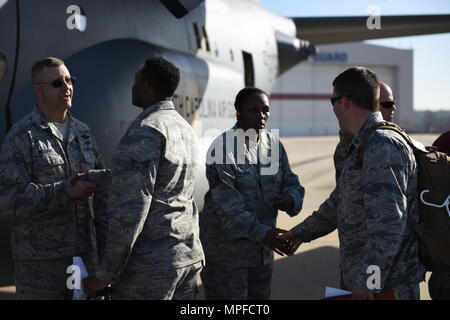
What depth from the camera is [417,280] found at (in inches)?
95.6

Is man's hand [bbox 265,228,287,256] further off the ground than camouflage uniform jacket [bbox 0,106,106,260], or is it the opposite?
camouflage uniform jacket [bbox 0,106,106,260]

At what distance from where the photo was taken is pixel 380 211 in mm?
2230

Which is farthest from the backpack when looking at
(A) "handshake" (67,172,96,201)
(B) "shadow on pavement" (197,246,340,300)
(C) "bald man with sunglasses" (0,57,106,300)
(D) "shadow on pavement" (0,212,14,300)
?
(D) "shadow on pavement" (0,212,14,300)

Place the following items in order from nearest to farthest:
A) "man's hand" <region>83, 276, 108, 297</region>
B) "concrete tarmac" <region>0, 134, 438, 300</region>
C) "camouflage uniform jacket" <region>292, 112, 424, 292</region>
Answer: "camouflage uniform jacket" <region>292, 112, 424, 292</region>, "man's hand" <region>83, 276, 108, 297</region>, "concrete tarmac" <region>0, 134, 438, 300</region>

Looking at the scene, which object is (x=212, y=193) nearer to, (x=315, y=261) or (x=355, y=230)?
(x=355, y=230)

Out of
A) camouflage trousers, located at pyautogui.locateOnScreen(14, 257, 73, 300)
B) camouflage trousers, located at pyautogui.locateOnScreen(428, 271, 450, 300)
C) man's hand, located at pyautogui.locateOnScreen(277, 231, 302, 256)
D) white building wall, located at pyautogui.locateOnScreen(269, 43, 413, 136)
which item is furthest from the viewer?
white building wall, located at pyautogui.locateOnScreen(269, 43, 413, 136)

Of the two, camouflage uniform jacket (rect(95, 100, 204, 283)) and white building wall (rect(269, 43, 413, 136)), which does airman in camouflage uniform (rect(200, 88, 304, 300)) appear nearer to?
camouflage uniform jacket (rect(95, 100, 204, 283))

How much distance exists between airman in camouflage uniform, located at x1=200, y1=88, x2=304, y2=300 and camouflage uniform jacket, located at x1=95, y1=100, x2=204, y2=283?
70 cm

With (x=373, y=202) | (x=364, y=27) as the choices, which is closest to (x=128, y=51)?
(x=373, y=202)

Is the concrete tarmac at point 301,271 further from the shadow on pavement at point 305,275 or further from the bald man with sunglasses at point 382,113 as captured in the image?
the bald man with sunglasses at point 382,113

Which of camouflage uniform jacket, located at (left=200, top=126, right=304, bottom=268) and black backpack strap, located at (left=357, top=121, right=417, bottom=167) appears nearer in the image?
black backpack strap, located at (left=357, top=121, right=417, bottom=167)

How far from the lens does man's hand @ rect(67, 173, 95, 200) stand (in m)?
2.79

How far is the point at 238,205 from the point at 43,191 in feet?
4.12
